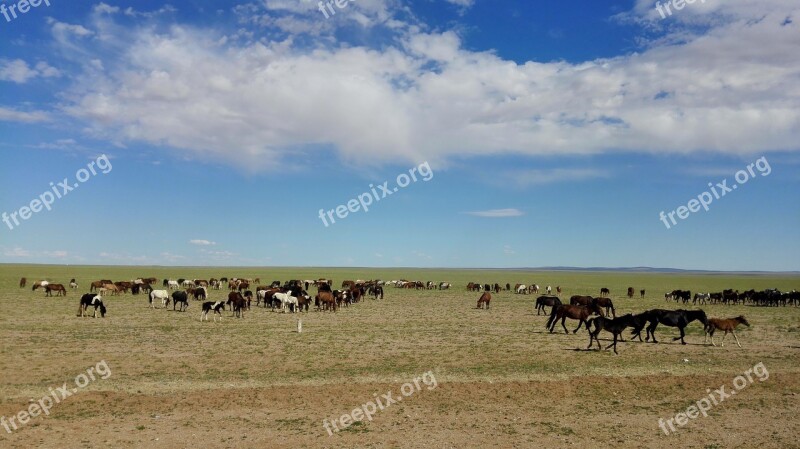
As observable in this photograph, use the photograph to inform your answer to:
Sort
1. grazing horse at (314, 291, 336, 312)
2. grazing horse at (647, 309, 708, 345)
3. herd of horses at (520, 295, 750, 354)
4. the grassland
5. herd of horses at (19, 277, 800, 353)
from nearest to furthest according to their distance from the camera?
the grassland < herd of horses at (520, 295, 750, 354) < herd of horses at (19, 277, 800, 353) < grazing horse at (647, 309, 708, 345) < grazing horse at (314, 291, 336, 312)

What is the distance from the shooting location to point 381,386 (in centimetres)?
1600

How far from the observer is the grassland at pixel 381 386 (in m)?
12.3

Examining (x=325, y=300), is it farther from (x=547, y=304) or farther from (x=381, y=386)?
(x=381, y=386)

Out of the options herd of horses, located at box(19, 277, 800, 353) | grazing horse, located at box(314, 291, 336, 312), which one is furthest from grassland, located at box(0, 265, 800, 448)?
grazing horse, located at box(314, 291, 336, 312)

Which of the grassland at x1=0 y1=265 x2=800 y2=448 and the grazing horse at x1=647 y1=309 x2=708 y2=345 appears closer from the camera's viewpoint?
the grassland at x1=0 y1=265 x2=800 y2=448

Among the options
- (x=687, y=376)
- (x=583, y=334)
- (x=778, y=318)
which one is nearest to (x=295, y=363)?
(x=687, y=376)

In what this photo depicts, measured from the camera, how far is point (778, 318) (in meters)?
35.5

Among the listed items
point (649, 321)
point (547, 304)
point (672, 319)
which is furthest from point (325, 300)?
point (672, 319)

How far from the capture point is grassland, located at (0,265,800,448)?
12.3 metres

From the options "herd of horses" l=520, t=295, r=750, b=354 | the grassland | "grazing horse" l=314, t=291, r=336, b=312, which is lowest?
the grassland

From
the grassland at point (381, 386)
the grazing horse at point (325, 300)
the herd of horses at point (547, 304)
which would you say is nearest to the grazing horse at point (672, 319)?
the herd of horses at point (547, 304)

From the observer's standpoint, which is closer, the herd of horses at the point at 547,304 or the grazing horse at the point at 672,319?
the herd of horses at the point at 547,304

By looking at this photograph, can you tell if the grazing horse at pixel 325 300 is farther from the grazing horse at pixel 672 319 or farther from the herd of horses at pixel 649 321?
the grazing horse at pixel 672 319

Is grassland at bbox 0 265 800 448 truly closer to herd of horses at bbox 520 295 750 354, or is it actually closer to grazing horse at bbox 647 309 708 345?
herd of horses at bbox 520 295 750 354
